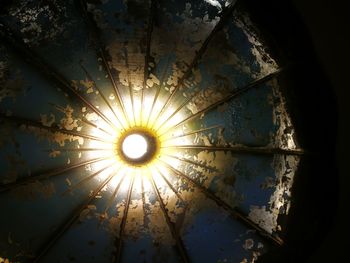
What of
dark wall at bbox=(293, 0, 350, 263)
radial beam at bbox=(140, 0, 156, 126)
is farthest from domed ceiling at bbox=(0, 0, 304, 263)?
dark wall at bbox=(293, 0, 350, 263)

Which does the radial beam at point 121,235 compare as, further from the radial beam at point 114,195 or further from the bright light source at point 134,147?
the bright light source at point 134,147

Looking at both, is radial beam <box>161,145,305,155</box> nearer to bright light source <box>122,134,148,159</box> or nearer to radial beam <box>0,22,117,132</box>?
bright light source <box>122,134,148,159</box>

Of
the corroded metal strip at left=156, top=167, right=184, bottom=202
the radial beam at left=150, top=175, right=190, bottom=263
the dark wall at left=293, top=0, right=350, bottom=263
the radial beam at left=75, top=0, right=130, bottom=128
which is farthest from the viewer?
the dark wall at left=293, top=0, right=350, bottom=263

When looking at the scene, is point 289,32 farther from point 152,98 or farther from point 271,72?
point 152,98

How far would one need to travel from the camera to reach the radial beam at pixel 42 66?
1.81 metres

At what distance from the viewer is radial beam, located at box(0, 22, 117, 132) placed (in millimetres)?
1809

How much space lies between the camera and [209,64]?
1869 millimetres

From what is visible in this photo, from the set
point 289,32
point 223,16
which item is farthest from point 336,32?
point 223,16

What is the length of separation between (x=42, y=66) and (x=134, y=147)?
26.2 inches

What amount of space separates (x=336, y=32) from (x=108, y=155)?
192cm

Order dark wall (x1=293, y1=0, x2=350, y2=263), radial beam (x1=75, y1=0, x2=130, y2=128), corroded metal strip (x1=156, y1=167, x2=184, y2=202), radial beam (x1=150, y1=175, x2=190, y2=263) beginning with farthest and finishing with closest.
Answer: dark wall (x1=293, y1=0, x2=350, y2=263), radial beam (x1=150, y1=175, x2=190, y2=263), corroded metal strip (x1=156, y1=167, x2=184, y2=202), radial beam (x1=75, y1=0, x2=130, y2=128)

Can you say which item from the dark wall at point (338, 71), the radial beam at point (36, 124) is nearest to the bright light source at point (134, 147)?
the radial beam at point (36, 124)

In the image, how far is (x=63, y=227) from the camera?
197 centimetres

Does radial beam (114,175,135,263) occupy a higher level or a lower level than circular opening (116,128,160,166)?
lower
